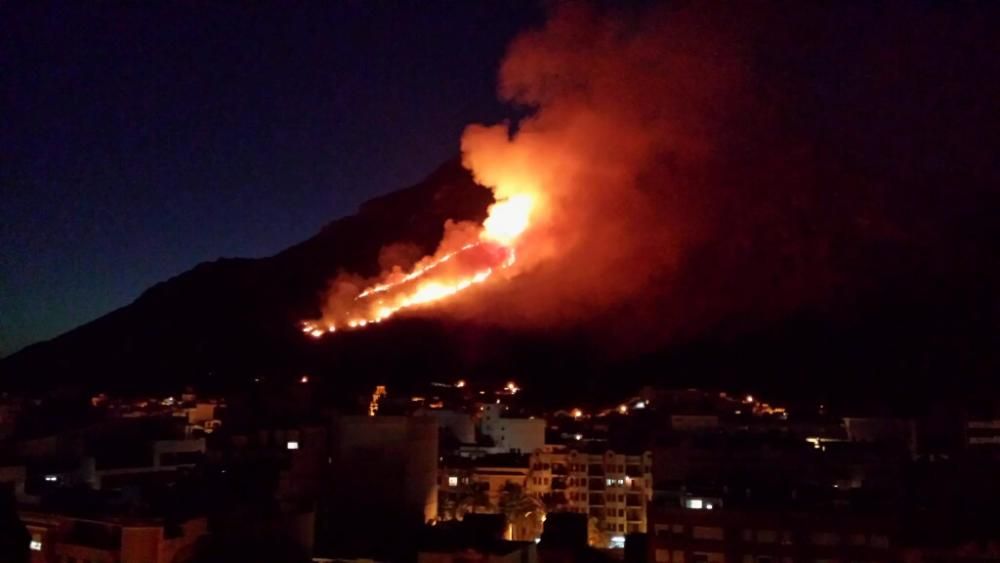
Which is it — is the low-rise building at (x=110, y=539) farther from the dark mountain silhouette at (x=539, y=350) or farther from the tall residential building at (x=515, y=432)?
the dark mountain silhouette at (x=539, y=350)

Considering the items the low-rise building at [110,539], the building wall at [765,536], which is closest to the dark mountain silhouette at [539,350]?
the low-rise building at [110,539]

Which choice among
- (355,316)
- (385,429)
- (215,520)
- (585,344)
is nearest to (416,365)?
(355,316)

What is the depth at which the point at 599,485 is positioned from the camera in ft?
115

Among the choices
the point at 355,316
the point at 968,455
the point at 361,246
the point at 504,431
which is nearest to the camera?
the point at 968,455

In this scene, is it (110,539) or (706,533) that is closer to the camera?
(110,539)

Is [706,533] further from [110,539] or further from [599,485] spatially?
[110,539]

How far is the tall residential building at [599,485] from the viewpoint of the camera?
33969 millimetres

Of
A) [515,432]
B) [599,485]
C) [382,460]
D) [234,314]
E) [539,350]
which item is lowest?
[599,485]

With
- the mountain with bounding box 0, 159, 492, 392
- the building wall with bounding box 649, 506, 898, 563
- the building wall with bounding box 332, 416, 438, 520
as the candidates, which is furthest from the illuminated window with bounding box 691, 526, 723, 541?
the mountain with bounding box 0, 159, 492, 392

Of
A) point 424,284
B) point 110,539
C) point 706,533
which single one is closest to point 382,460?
point 110,539

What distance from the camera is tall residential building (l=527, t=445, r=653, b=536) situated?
111 feet

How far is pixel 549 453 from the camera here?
37125 millimetres

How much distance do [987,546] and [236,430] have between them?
27913mm

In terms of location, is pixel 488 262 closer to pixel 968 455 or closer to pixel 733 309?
pixel 733 309
